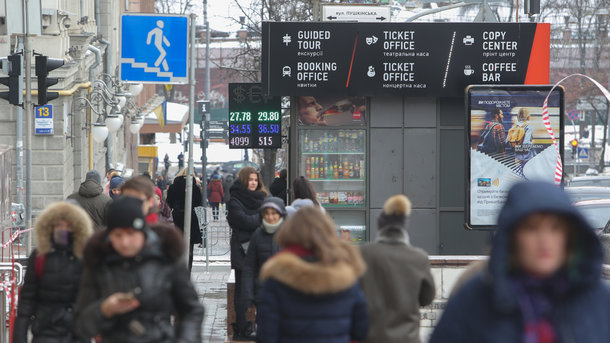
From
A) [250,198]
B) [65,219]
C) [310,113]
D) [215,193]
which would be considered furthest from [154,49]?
[215,193]

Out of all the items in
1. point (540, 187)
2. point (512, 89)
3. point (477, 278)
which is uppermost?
point (512, 89)

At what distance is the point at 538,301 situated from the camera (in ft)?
10.0

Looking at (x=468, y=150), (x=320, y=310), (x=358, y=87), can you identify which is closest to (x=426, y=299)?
(x=320, y=310)

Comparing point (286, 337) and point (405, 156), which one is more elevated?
point (405, 156)

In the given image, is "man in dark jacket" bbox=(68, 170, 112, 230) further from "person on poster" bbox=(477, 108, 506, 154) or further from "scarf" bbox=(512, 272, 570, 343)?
"scarf" bbox=(512, 272, 570, 343)

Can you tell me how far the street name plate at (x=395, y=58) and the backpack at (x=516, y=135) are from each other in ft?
3.82

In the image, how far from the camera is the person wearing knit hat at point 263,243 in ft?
27.1

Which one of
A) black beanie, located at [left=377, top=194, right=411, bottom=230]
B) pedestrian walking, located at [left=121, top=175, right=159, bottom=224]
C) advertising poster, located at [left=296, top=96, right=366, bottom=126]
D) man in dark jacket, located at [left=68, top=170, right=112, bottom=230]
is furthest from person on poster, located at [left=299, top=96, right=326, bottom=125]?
black beanie, located at [left=377, top=194, right=411, bottom=230]

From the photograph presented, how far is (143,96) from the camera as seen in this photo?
2211 inches

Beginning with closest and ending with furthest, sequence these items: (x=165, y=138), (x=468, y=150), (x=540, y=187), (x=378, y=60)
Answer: (x=540, y=187) → (x=468, y=150) → (x=378, y=60) → (x=165, y=138)

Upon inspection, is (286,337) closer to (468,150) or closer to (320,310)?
(320,310)

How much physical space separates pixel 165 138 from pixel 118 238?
82.6m

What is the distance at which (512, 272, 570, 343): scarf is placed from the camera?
3.03 metres

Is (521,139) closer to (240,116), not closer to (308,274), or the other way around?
(240,116)
